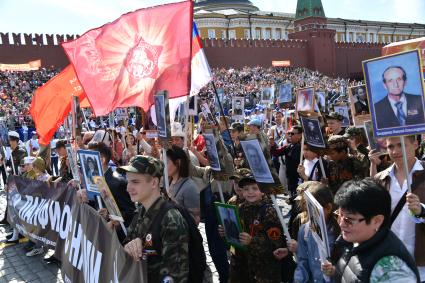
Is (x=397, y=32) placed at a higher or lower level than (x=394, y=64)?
higher

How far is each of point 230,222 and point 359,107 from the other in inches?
107

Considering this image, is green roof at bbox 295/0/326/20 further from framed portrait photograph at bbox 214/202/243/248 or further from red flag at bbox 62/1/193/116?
framed portrait photograph at bbox 214/202/243/248

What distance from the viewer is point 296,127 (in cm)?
636

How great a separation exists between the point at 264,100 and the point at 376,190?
10504 mm

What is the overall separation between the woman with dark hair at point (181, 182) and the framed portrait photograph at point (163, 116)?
0.73 ft

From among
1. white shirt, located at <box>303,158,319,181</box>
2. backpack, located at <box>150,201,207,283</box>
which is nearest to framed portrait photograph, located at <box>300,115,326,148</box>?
white shirt, located at <box>303,158,319,181</box>

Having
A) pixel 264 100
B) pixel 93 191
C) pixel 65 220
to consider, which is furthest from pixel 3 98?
pixel 93 191

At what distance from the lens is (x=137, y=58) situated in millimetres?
4902

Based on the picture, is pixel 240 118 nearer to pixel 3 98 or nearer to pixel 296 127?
pixel 296 127

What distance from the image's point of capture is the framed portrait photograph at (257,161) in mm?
3143

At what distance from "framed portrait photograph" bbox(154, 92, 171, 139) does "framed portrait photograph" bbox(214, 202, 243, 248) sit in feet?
2.55

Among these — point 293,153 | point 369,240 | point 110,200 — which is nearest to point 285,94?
point 293,153

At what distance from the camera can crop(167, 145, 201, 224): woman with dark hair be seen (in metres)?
3.77

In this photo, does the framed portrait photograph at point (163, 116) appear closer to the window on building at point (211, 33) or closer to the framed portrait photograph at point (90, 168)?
the framed portrait photograph at point (90, 168)
